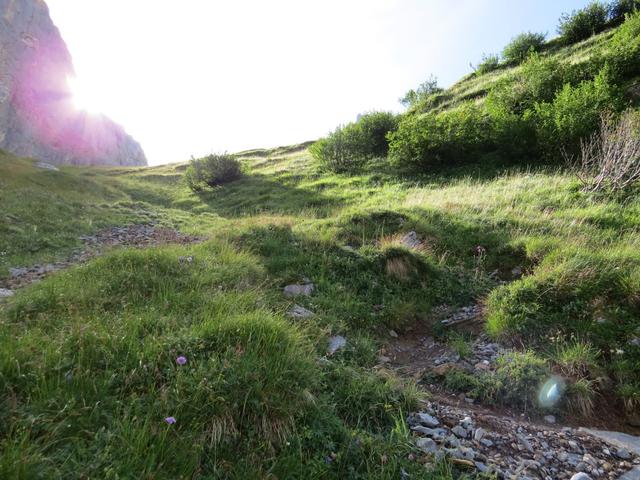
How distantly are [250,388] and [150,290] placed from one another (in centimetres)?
291

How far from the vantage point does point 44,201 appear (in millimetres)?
15664

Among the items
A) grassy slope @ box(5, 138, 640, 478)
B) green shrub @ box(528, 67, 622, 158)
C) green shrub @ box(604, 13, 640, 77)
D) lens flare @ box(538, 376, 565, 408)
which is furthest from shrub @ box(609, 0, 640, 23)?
lens flare @ box(538, 376, 565, 408)

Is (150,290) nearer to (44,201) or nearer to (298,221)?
(298,221)

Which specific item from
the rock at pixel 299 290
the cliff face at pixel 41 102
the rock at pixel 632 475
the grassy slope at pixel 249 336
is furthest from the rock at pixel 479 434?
the cliff face at pixel 41 102

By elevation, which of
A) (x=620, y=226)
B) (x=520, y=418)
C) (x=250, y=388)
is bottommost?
(x=520, y=418)

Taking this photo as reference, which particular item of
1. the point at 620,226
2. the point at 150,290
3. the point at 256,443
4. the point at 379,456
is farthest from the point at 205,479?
the point at 620,226

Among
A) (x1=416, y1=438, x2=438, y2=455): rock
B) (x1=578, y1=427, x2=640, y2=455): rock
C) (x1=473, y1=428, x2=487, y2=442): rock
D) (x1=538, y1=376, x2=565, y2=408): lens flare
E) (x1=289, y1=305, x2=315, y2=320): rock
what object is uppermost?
(x1=289, y1=305, x2=315, y2=320): rock

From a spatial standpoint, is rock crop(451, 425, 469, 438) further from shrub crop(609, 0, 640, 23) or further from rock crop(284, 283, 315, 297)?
shrub crop(609, 0, 640, 23)

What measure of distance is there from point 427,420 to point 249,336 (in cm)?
205

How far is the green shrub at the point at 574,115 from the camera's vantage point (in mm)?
12617

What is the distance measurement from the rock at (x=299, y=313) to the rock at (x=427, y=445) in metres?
2.57

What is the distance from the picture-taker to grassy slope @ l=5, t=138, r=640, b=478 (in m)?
2.25

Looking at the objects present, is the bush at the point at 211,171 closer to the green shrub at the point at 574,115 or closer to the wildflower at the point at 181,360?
the green shrub at the point at 574,115

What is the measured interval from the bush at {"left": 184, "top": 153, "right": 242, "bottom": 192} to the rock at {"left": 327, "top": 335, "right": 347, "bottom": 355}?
26976mm
